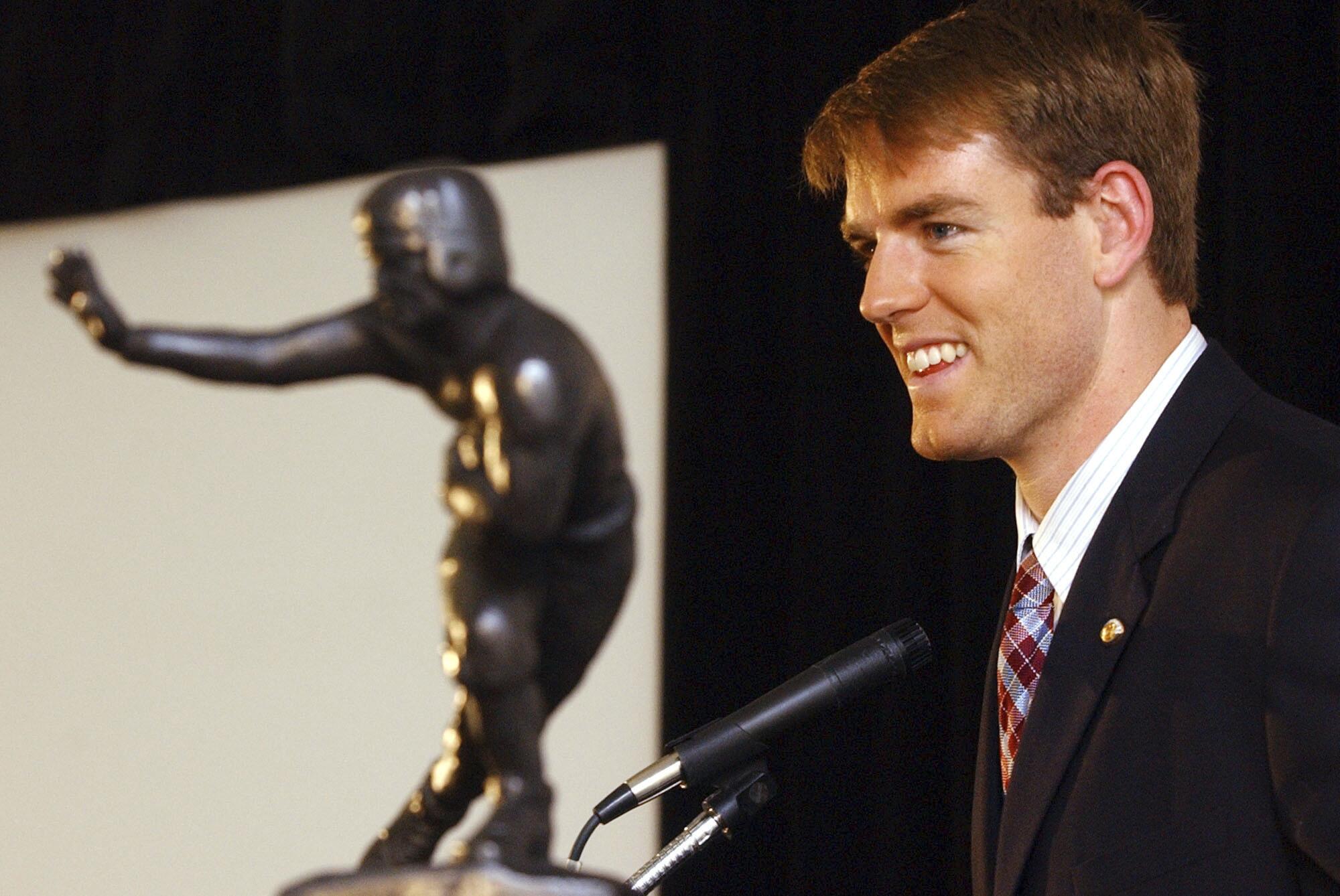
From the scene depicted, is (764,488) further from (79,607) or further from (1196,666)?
(1196,666)

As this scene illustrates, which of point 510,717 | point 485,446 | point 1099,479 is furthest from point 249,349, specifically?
point 1099,479

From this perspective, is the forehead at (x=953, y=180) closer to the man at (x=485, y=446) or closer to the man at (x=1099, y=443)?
the man at (x=1099, y=443)

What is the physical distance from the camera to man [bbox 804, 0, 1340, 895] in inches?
43.1

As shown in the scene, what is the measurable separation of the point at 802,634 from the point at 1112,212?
4.03 feet

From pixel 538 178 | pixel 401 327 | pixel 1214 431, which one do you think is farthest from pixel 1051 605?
pixel 538 178

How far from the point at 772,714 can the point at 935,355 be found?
1.33 feet

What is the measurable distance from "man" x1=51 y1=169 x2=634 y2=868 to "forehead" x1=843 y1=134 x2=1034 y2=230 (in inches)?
18.3

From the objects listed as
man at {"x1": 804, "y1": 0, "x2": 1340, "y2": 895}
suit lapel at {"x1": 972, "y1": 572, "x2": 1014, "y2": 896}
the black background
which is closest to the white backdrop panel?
the black background

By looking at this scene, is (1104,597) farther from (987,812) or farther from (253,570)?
(253,570)

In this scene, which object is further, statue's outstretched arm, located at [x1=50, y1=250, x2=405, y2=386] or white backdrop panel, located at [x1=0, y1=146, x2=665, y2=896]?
white backdrop panel, located at [x1=0, y1=146, x2=665, y2=896]

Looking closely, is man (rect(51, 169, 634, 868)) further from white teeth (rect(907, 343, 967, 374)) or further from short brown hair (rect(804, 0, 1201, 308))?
short brown hair (rect(804, 0, 1201, 308))

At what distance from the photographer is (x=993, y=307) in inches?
51.7

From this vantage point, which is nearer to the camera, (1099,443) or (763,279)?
(1099,443)

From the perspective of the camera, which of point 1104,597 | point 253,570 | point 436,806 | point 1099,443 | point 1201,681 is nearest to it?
point 436,806
